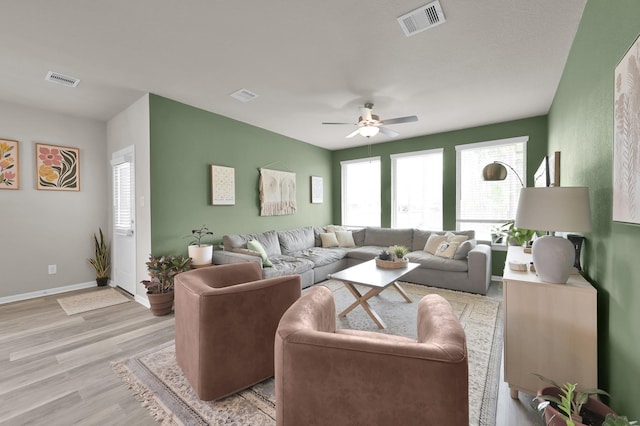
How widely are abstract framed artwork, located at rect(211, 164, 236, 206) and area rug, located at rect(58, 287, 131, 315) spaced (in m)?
1.83

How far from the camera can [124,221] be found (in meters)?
4.09

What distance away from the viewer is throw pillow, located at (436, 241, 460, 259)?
14.4 ft

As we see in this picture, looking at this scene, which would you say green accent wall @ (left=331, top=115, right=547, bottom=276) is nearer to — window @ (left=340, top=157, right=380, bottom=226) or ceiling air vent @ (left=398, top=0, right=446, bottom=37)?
window @ (left=340, top=157, right=380, bottom=226)

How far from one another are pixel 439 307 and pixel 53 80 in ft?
14.4

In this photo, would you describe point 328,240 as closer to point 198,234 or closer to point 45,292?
point 198,234

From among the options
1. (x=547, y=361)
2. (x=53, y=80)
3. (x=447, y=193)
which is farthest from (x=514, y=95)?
(x=53, y=80)

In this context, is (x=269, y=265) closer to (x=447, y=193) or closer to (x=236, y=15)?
(x=236, y=15)

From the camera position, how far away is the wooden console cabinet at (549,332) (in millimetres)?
1599

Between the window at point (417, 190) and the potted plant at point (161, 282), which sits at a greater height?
the window at point (417, 190)

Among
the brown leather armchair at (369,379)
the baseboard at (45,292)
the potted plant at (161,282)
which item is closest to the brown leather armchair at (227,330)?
the brown leather armchair at (369,379)

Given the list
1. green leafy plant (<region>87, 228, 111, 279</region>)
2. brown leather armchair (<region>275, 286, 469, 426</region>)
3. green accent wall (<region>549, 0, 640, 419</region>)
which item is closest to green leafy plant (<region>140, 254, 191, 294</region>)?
green leafy plant (<region>87, 228, 111, 279</region>)

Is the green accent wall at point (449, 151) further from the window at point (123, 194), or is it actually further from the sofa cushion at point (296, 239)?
the window at point (123, 194)

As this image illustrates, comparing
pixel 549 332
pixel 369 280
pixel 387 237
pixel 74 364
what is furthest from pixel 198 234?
pixel 549 332

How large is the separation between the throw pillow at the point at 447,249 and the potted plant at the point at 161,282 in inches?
149
